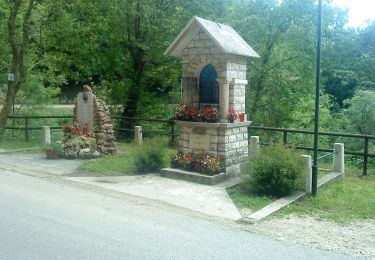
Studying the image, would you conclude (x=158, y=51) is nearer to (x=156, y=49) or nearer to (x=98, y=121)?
(x=156, y=49)

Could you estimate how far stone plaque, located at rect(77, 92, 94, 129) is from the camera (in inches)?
544

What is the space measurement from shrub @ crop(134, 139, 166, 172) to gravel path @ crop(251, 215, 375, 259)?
4.45m

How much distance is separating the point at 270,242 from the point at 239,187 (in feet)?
11.6

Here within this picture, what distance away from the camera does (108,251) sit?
5285mm

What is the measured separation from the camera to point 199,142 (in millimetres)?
10469

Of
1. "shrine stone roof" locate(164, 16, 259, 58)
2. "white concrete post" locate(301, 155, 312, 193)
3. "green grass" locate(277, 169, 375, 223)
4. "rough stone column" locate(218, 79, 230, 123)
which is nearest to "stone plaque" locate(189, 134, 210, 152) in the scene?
"rough stone column" locate(218, 79, 230, 123)

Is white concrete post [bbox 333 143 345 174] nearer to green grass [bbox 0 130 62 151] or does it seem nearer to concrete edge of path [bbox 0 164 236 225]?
concrete edge of path [bbox 0 164 236 225]

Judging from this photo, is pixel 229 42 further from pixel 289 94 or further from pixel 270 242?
pixel 289 94

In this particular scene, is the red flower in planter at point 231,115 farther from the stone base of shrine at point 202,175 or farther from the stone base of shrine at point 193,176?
the stone base of shrine at point 193,176

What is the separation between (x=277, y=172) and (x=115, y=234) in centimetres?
375

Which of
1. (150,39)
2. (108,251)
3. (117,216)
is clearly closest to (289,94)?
(150,39)

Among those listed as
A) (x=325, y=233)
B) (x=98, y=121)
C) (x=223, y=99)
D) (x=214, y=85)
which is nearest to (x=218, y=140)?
(x=223, y=99)

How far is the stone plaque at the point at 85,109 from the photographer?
544 inches

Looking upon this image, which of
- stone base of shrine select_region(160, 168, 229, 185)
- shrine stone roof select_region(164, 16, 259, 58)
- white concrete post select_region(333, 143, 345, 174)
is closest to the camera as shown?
stone base of shrine select_region(160, 168, 229, 185)
